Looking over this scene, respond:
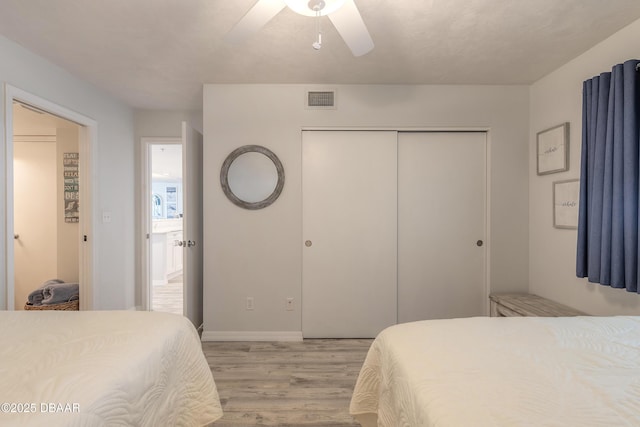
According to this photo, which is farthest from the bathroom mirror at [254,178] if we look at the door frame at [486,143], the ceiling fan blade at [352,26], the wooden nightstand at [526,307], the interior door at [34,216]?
the interior door at [34,216]

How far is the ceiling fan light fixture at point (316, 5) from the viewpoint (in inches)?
49.4

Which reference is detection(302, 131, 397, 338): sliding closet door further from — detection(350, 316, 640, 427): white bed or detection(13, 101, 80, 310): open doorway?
detection(13, 101, 80, 310): open doorway

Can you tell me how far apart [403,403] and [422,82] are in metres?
2.60

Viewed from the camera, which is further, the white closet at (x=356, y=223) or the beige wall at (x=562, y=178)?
the white closet at (x=356, y=223)

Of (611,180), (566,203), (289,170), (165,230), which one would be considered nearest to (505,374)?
(611,180)

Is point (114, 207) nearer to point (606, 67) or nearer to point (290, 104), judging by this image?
point (290, 104)

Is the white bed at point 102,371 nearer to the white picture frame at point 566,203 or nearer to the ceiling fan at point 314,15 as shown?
the ceiling fan at point 314,15

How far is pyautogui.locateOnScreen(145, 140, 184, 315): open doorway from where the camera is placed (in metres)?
3.73

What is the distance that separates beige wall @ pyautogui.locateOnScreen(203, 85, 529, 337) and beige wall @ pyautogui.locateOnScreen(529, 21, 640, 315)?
0.48ft

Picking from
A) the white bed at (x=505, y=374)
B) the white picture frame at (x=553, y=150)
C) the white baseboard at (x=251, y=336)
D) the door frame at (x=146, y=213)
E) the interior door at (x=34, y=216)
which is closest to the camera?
the white bed at (x=505, y=374)

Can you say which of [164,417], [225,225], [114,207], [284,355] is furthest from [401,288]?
[114,207]

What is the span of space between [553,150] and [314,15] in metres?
2.27

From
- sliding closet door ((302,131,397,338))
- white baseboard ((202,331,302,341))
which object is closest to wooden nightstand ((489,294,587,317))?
sliding closet door ((302,131,397,338))

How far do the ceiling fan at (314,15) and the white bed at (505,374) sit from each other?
4.45 ft
